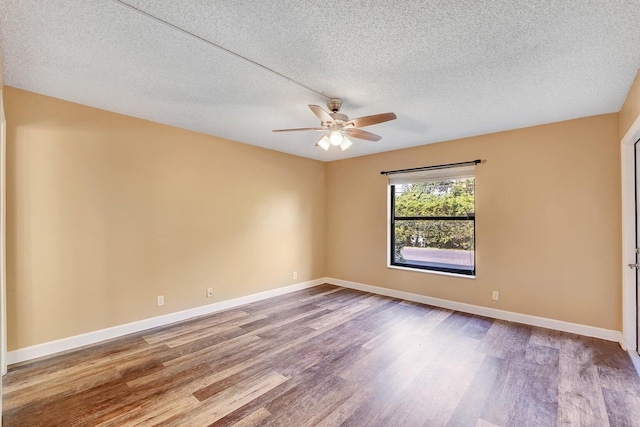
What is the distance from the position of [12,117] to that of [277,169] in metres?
3.14

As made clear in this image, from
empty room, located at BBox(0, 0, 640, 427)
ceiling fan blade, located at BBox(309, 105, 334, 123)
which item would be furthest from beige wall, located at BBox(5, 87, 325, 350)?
ceiling fan blade, located at BBox(309, 105, 334, 123)

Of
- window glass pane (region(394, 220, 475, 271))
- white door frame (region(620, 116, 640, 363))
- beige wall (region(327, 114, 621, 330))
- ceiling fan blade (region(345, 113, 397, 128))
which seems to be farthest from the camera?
window glass pane (region(394, 220, 475, 271))

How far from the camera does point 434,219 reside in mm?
4559

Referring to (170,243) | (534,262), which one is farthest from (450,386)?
(170,243)

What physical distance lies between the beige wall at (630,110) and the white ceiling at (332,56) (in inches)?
3.6

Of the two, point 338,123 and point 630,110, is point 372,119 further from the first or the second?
point 630,110

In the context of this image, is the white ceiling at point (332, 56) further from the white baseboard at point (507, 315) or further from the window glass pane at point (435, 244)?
the white baseboard at point (507, 315)

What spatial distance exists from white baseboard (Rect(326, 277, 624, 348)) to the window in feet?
1.54

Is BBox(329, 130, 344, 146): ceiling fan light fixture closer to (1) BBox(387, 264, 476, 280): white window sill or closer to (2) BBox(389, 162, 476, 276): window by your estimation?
(2) BBox(389, 162, 476, 276): window

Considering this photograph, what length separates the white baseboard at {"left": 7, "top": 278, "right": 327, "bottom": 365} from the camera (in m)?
2.71

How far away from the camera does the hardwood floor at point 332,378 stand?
198 centimetres

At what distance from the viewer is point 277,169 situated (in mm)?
5008

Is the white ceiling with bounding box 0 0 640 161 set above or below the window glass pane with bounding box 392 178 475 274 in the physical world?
above

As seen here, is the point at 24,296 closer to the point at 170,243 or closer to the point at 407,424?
the point at 170,243
